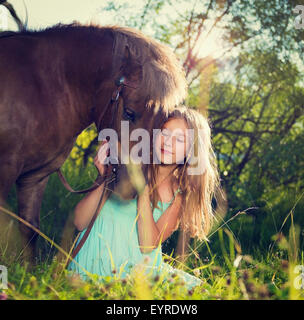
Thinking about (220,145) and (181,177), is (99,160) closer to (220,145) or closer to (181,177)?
(181,177)

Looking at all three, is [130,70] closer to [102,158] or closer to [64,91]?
[64,91]

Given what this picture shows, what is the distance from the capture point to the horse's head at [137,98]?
2.08 meters

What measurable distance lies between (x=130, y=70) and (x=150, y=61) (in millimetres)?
133

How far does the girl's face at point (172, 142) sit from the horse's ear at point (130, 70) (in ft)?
1.05

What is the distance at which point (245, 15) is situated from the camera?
14.8 feet

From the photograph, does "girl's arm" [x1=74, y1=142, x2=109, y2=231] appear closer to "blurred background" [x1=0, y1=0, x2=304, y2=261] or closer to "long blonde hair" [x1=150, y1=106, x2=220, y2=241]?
"long blonde hair" [x1=150, y1=106, x2=220, y2=241]

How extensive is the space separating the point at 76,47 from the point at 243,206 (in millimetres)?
2730

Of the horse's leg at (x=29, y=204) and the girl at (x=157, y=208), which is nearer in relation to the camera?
the girl at (x=157, y=208)

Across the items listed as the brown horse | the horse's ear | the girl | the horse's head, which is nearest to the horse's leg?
the brown horse

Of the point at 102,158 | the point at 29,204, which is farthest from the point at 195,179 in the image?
the point at 29,204

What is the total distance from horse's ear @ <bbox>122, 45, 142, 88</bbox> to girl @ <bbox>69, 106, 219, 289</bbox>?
306mm

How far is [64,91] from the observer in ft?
7.41

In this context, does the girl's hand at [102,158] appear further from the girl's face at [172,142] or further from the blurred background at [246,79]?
the blurred background at [246,79]

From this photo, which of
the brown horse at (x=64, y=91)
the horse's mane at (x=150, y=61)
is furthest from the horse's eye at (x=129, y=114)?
the horse's mane at (x=150, y=61)
